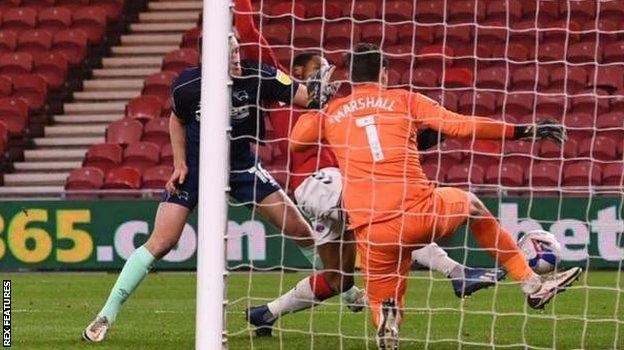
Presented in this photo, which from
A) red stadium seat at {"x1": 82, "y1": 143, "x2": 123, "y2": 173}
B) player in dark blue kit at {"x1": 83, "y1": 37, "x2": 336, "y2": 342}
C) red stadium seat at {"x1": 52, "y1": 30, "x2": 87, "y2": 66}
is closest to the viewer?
player in dark blue kit at {"x1": 83, "y1": 37, "x2": 336, "y2": 342}

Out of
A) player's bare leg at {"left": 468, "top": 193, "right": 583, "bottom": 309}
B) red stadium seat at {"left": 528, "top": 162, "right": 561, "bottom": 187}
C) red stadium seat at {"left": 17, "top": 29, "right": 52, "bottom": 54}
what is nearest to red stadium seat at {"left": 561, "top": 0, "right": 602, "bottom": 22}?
red stadium seat at {"left": 528, "top": 162, "right": 561, "bottom": 187}

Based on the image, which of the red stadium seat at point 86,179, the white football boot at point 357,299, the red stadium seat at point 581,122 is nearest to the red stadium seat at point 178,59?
the red stadium seat at point 86,179

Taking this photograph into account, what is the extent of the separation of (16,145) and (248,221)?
4915 mm

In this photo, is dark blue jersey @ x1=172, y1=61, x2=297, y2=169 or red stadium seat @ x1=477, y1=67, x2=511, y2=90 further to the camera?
red stadium seat @ x1=477, y1=67, x2=511, y2=90

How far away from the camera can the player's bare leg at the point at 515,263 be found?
717cm

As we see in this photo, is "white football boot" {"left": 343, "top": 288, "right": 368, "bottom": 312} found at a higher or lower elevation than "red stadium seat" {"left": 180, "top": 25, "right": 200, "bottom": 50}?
lower

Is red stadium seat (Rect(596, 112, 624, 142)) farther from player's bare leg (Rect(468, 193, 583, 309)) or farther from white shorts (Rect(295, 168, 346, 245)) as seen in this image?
player's bare leg (Rect(468, 193, 583, 309))

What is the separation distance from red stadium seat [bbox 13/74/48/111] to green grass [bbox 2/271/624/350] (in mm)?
5864

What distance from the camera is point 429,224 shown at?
712cm

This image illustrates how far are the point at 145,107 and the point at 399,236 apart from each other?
11.5m

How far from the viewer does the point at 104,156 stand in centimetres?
1734

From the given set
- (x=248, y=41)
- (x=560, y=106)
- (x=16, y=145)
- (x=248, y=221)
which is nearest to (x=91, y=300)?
(x=248, y=221)

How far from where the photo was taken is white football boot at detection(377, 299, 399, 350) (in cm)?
696

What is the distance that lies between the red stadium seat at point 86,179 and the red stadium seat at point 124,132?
90 cm
